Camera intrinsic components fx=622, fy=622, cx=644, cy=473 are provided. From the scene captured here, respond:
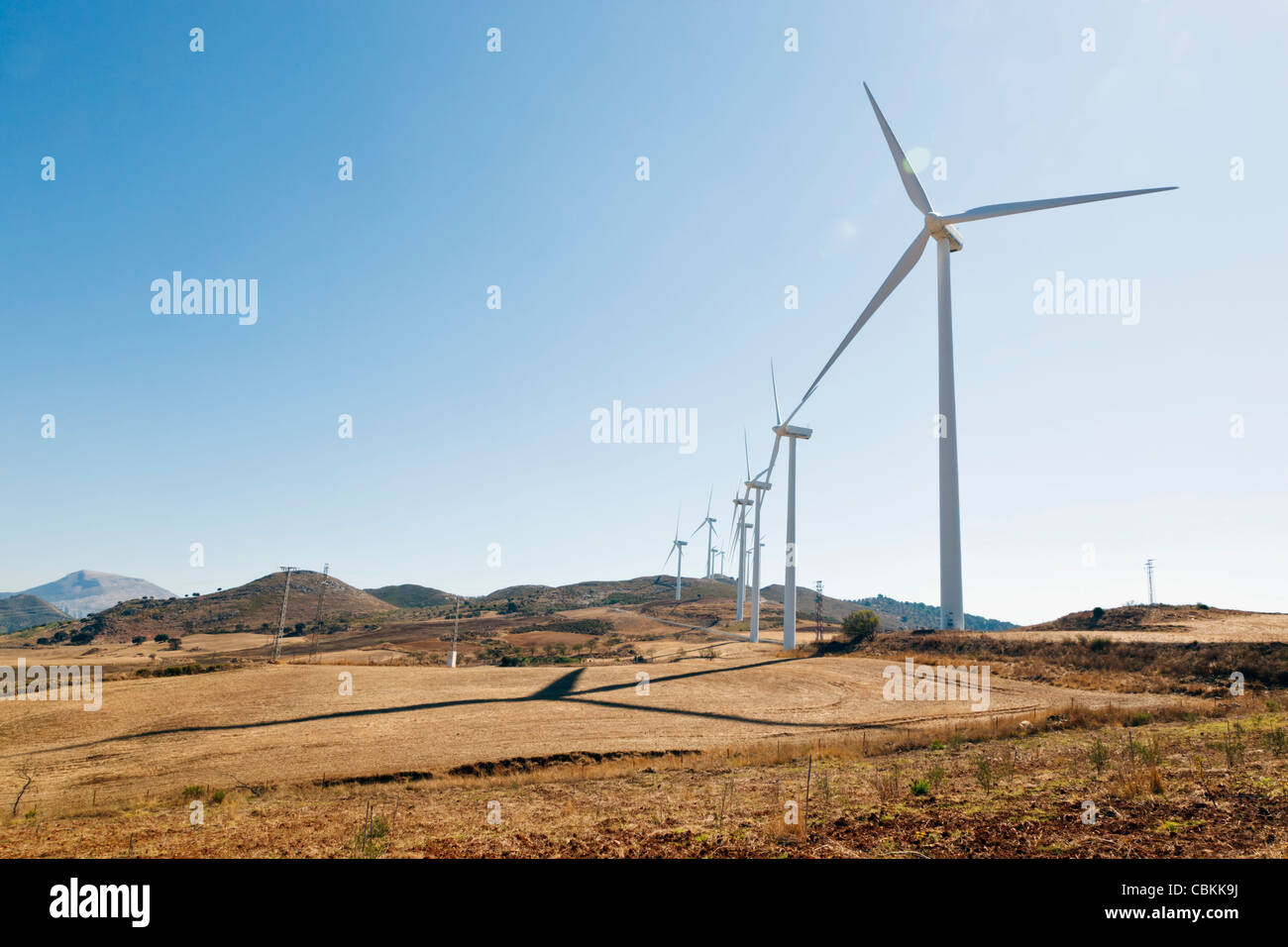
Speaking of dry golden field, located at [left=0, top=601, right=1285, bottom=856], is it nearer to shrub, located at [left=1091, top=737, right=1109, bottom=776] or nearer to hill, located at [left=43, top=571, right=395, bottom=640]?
shrub, located at [left=1091, top=737, right=1109, bottom=776]

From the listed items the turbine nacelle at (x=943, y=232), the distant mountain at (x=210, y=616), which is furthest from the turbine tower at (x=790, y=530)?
the distant mountain at (x=210, y=616)

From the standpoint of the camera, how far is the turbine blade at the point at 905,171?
64.0 meters

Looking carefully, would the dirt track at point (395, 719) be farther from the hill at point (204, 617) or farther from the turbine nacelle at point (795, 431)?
the hill at point (204, 617)

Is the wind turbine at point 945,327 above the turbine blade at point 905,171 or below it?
below

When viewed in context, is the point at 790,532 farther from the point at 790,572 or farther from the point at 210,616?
the point at 210,616

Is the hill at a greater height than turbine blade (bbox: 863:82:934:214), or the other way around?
turbine blade (bbox: 863:82:934:214)

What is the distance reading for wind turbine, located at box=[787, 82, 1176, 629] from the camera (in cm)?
6100

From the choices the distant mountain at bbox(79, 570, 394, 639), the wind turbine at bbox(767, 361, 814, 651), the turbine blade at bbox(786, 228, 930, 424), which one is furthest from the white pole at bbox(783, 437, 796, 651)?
the distant mountain at bbox(79, 570, 394, 639)

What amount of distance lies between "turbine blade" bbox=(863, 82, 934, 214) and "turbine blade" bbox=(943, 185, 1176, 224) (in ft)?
12.9

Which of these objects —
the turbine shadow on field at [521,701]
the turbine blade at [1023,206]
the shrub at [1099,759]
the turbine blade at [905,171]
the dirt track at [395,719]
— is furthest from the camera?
the turbine blade at [905,171]

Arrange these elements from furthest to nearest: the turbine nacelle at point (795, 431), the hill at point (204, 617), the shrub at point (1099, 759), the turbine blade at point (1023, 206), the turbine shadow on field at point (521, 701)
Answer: the hill at point (204, 617) → the turbine nacelle at point (795, 431) → the turbine blade at point (1023, 206) → the turbine shadow on field at point (521, 701) → the shrub at point (1099, 759)

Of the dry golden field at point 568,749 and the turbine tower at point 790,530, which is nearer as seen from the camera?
the dry golden field at point 568,749

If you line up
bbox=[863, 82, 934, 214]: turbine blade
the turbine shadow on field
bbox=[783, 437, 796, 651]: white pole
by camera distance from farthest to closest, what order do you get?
bbox=[783, 437, 796, 651]: white pole, bbox=[863, 82, 934, 214]: turbine blade, the turbine shadow on field
